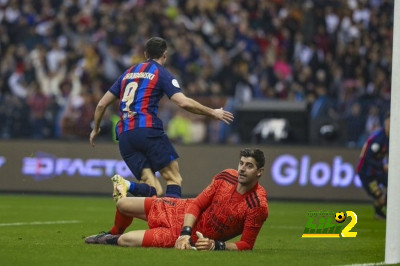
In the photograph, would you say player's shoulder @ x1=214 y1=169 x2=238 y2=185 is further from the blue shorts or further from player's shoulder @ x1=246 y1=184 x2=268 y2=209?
the blue shorts

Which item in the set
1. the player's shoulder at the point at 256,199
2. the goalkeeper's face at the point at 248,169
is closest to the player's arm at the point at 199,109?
the goalkeeper's face at the point at 248,169

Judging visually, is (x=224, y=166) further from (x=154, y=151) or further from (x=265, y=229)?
(x=154, y=151)

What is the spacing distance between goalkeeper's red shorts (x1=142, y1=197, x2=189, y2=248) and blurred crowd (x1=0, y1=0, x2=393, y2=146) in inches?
468

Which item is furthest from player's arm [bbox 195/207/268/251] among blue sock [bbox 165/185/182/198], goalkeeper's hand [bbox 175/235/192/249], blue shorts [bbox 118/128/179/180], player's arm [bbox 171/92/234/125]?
blue shorts [bbox 118/128/179/180]

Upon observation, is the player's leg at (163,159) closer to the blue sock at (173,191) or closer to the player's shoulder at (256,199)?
the blue sock at (173,191)

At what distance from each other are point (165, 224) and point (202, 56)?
52.1ft

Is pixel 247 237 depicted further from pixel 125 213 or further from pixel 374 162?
pixel 374 162

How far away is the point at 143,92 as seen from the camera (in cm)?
1227

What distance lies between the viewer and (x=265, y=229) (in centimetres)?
1527

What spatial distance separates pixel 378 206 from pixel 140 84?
7029 mm

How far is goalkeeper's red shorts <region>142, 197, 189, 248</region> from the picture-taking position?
35.5 feet

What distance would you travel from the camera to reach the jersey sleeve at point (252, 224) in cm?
1047

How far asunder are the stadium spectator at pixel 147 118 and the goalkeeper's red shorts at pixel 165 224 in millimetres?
1084

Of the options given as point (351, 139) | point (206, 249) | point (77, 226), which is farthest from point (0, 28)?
point (206, 249)
